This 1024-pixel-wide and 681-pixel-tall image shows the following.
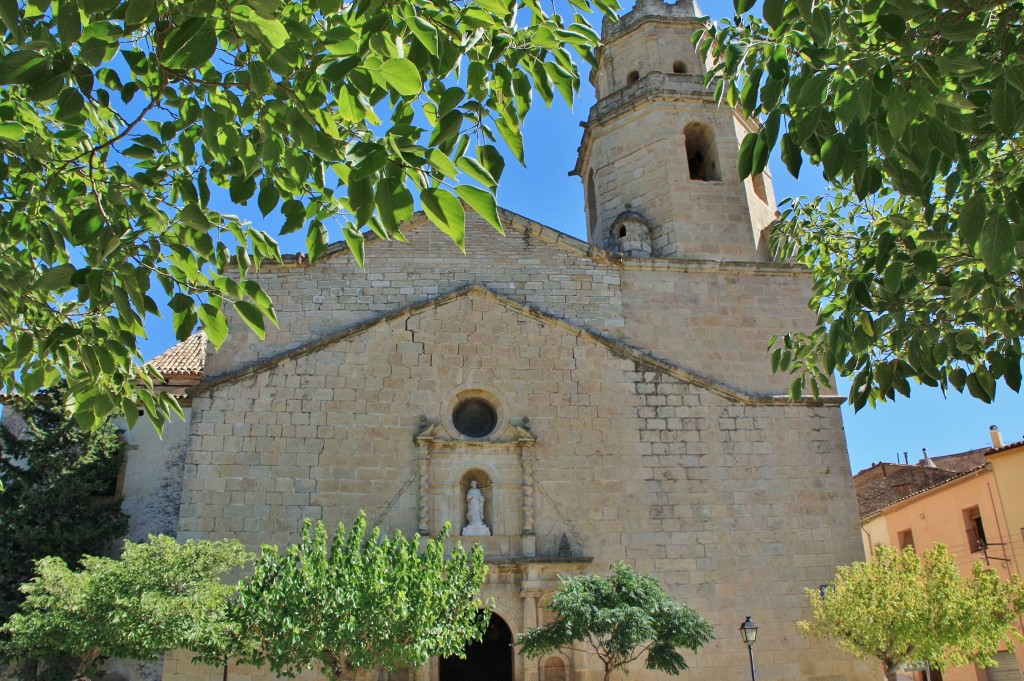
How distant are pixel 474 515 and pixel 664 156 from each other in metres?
7.24

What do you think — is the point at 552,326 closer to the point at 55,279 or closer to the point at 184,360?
the point at 184,360

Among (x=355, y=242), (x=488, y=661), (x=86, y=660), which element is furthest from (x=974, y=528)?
(x=355, y=242)

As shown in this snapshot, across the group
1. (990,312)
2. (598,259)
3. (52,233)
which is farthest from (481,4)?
(598,259)

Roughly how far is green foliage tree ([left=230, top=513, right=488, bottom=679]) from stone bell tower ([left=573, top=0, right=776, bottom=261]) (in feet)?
23.5

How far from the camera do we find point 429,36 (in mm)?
3131

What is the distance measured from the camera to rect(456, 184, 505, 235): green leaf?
9.02ft

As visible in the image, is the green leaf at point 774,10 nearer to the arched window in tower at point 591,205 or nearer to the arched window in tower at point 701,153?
the arched window in tower at point 701,153

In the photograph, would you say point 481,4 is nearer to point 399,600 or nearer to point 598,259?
point 399,600

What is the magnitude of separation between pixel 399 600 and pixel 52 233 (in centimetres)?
594

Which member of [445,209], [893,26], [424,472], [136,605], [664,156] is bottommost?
[136,605]

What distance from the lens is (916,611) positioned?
34.8ft

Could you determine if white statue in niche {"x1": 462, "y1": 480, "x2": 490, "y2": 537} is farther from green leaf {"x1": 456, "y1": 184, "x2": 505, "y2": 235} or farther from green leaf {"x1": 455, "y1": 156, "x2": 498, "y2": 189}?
green leaf {"x1": 456, "y1": 184, "x2": 505, "y2": 235}

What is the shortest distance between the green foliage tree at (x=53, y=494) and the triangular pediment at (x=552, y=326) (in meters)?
3.18

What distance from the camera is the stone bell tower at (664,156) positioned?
1474cm
